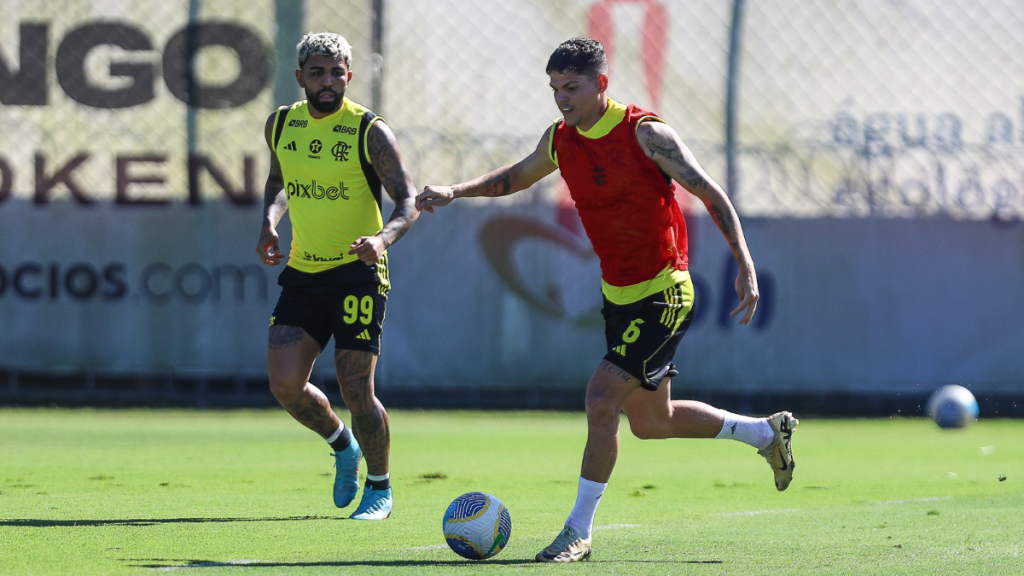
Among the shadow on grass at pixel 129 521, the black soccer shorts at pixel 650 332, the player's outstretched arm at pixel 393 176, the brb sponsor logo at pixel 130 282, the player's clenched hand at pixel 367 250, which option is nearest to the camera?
the black soccer shorts at pixel 650 332

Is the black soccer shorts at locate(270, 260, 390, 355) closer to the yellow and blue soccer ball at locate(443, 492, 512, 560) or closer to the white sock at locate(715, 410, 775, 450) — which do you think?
the yellow and blue soccer ball at locate(443, 492, 512, 560)

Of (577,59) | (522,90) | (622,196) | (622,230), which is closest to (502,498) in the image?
(622,230)

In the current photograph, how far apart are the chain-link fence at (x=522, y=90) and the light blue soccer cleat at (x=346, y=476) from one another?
→ 707cm

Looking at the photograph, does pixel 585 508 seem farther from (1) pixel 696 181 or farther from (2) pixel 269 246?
(2) pixel 269 246

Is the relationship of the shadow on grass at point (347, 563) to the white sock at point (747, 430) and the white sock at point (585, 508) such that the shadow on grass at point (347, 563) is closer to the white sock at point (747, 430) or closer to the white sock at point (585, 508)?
the white sock at point (585, 508)

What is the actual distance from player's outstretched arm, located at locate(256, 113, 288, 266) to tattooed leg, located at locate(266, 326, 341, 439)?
0.43 m

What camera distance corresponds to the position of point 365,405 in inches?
273

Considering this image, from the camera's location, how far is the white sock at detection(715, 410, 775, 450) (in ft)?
21.9

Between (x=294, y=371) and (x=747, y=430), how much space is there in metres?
2.20

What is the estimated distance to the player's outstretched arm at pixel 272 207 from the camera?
7273 millimetres

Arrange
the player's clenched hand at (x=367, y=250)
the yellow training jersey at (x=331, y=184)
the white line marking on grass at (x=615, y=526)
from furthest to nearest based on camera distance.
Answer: the yellow training jersey at (x=331, y=184) < the white line marking on grass at (x=615, y=526) < the player's clenched hand at (x=367, y=250)

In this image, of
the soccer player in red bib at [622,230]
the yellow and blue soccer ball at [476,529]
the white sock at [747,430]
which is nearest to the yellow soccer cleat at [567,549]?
the soccer player in red bib at [622,230]

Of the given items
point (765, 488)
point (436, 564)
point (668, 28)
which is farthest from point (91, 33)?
point (436, 564)

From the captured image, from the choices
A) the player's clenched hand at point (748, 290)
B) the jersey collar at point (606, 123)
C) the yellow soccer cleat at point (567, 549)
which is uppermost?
the jersey collar at point (606, 123)
